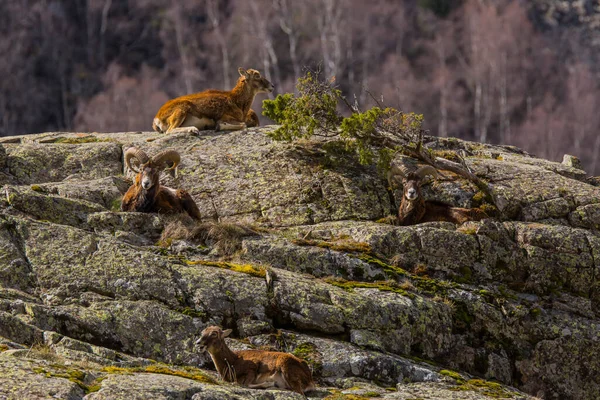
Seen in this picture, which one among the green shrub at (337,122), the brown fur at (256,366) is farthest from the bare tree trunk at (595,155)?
the brown fur at (256,366)

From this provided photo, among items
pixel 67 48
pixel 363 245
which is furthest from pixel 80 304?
pixel 67 48

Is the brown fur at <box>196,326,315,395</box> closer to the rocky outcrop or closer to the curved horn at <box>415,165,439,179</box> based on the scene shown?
the rocky outcrop

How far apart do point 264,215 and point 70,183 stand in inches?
159

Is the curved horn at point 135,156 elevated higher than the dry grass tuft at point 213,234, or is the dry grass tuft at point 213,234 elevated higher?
the curved horn at point 135,156

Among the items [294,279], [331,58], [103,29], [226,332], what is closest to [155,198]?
[294,279]

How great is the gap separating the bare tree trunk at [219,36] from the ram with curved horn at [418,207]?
52120 mm

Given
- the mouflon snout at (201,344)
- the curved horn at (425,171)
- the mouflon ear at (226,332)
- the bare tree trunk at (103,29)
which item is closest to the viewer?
→ the mouflon snout at (201,344)

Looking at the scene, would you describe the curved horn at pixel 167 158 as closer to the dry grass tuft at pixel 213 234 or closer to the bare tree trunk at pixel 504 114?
the dry grass tuft at pixel 213 234

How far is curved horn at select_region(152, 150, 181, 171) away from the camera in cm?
2166

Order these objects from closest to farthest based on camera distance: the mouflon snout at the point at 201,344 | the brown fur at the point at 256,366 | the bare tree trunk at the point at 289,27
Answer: the brown fur at the point at 256,366
the mouflon snout at the point at 201,344
the bare tree trunk at the point at 289,27

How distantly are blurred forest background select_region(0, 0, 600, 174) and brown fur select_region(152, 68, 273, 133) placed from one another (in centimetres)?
4567

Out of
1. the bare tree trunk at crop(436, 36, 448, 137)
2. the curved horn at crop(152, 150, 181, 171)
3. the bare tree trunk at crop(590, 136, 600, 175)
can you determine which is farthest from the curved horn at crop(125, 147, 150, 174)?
the bare tree trunk at crop(590, 136, 600, 175)

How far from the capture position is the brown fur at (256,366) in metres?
14.1

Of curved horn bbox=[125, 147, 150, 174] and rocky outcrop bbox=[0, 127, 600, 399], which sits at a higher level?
curved horn bbox=[125, 147, 150, 174]
